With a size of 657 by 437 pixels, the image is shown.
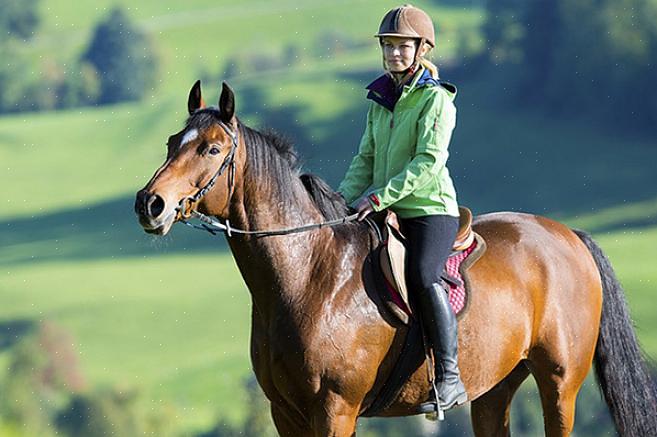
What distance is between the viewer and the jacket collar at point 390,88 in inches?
235

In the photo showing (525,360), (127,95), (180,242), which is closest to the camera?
(525,360)

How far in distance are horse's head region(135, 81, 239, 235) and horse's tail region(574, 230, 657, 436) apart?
2651 millimetres

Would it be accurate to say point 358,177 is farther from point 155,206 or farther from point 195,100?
point 155,206

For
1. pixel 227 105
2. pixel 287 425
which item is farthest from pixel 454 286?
pixel 227 105

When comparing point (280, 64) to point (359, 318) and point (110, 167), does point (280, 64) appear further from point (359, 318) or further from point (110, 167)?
point (359, 318)

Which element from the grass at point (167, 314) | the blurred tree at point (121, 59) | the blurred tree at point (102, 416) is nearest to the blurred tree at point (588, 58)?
the grass at point (167, 314)

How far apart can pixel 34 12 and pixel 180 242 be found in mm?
15496

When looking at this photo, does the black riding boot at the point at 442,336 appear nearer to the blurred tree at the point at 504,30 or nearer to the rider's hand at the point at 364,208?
the rider's hand at the point at 364,208

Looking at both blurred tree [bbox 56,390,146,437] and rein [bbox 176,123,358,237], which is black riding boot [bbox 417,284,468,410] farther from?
blurred tree [bbox 56,390,146,437]

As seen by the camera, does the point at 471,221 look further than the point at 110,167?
No

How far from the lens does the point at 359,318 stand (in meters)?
5.88

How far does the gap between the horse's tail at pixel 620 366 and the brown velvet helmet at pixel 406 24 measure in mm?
1991

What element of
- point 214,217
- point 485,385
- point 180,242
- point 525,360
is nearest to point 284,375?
point 214,217

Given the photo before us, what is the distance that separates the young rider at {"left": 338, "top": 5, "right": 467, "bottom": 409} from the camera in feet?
19.3
